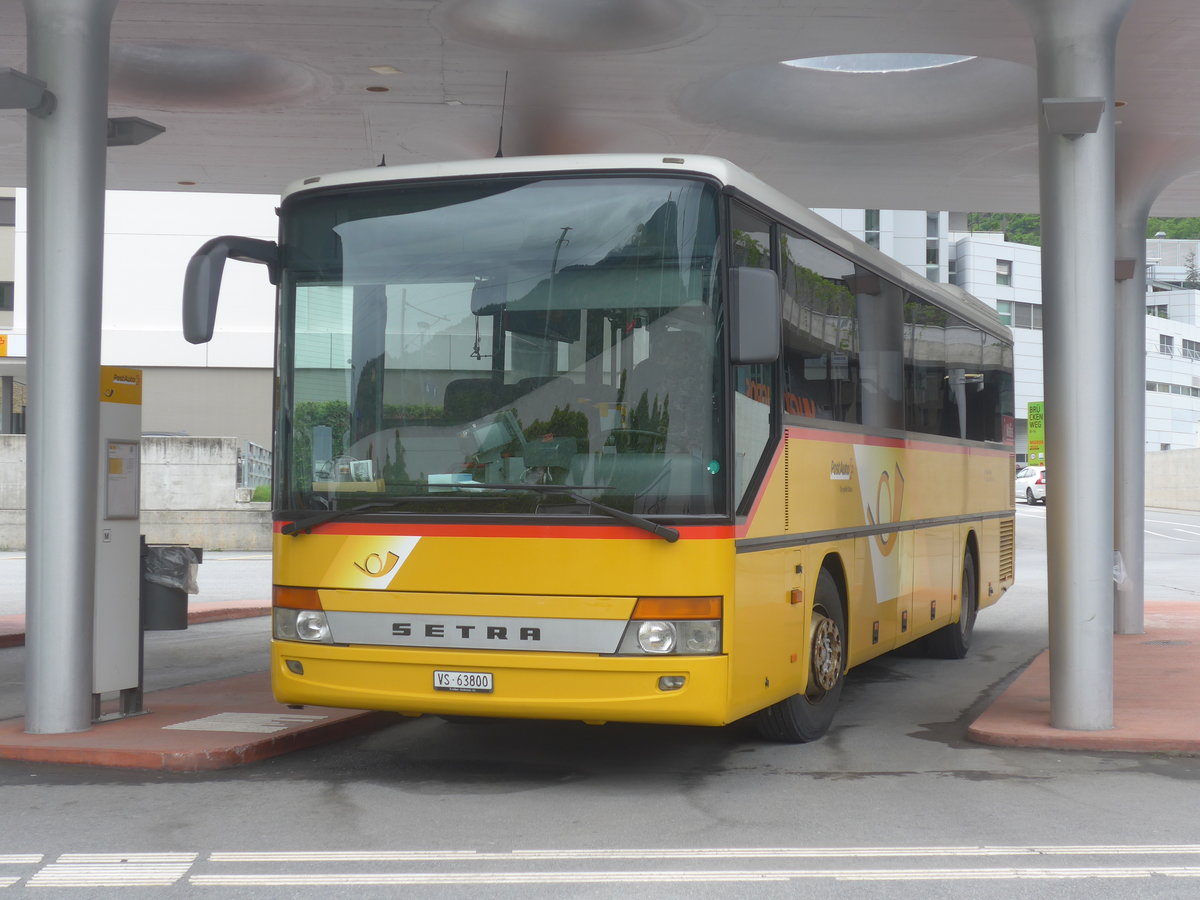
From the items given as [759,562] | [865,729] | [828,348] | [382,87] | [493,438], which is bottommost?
[865,729]

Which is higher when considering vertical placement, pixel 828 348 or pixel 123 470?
pixel 828 348

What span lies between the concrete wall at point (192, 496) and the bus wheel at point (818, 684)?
78.9 ft

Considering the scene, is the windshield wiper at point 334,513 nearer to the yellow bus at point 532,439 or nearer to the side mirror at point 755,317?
the yellow bus at point 532,439

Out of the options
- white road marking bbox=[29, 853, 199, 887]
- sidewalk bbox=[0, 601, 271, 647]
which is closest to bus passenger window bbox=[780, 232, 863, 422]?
white road marking bbox=[29, 853, 199, 887]

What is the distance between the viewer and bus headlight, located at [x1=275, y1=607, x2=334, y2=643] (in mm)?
7950

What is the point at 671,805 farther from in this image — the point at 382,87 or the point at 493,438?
the point at 382,87

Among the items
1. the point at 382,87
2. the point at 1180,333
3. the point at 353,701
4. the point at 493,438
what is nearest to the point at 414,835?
the point at 353,701

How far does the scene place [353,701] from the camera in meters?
7.83

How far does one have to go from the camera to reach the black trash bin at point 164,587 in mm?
10219

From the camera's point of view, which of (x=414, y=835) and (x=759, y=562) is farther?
(x=759, y=562)

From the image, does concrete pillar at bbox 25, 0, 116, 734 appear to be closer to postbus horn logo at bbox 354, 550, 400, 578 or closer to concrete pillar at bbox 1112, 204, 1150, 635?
postbus horn logo at bbox 354, 550, 400, 578

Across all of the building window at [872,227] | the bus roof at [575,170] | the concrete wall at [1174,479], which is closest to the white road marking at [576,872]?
the bus roof at [575,170]

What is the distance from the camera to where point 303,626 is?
8.02m

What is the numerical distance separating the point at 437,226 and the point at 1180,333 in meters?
101
